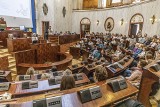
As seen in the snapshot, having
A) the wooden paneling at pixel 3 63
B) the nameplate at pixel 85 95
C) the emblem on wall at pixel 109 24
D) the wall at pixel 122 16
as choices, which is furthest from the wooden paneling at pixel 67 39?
the nameplate at pixel 85 95

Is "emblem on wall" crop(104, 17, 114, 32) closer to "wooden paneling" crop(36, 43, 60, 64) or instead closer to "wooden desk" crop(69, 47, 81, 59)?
"wooden desk" crop(69, 47, 81, 59)

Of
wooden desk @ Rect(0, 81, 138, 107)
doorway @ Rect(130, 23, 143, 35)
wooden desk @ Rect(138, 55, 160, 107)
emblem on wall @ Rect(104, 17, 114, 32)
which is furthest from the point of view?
emblem on wall @ Rect(104, 17, 114, 32)

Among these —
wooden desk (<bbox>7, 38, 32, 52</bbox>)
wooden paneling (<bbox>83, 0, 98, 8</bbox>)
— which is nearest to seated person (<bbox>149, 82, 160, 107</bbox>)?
wooden desk (<bbox>7, 38, 32, 52</bbox>)

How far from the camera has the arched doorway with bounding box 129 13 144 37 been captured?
9.63m

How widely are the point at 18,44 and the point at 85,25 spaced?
9.47m

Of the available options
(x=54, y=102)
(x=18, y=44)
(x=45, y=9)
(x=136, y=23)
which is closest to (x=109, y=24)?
(x=136, y=23)

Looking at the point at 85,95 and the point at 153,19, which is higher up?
the point at 153,19

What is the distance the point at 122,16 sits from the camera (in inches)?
448

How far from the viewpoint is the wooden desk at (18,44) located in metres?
6.56

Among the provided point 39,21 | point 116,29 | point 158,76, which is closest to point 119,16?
point 116,29

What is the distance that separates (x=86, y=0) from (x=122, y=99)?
50.2 ft

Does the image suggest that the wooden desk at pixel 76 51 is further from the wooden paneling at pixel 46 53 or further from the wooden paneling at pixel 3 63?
the wooden paneling at pixel 3 63

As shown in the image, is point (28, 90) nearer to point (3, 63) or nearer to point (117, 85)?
point (117, 85)

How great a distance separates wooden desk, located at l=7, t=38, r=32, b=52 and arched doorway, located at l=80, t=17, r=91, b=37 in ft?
28.1
